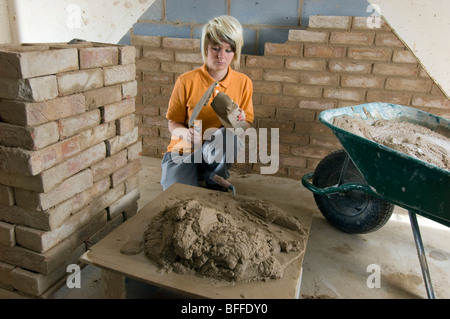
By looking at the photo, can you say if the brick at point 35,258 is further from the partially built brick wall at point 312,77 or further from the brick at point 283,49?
the brick at point 283,49

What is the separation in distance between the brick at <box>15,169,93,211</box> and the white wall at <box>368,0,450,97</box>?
8.57 ft

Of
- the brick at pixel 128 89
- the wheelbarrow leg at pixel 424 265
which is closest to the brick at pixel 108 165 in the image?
the brick at pixel 128 89

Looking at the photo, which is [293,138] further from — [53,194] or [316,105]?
[53,194]

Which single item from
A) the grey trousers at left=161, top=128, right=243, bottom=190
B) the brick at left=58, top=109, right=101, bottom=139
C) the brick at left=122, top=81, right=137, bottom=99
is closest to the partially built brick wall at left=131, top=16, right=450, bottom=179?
the grey trousers at left=161, top=128, right=243, bottom=190

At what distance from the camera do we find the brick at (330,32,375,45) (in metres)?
2.87

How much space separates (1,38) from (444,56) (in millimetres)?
4411

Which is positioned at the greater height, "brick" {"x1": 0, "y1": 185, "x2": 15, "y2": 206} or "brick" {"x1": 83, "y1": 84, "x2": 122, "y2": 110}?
"brick" {"x1": 83, "y1": 84, "x2": 122, "y2": 110}

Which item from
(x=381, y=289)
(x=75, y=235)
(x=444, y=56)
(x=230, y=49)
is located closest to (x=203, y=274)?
(x=75, y=235)

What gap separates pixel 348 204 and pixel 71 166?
1816mm

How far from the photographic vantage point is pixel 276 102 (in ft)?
10.5

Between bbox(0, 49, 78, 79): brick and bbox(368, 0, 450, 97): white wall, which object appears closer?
bbox(0, 49, 78, 79): brick

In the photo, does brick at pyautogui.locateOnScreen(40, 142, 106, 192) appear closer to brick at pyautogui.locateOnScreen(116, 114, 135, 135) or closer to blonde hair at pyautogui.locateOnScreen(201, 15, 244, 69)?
brick at pyautogui.locateOnScreen(116, 114, 135, 135)

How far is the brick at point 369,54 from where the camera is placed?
288 centimetres

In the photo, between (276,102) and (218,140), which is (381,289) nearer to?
(218,140)
